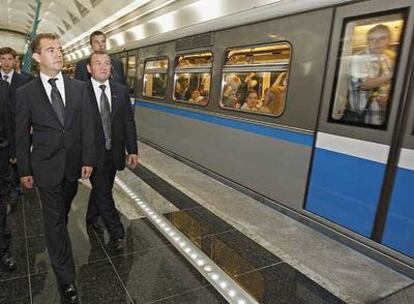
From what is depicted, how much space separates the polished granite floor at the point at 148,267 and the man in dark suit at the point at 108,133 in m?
0.29

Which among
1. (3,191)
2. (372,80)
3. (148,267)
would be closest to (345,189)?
(372,80)

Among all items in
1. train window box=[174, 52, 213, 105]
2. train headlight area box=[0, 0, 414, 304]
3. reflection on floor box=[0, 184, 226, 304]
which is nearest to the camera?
reflection on floor box=[0, 184, 226, 304]

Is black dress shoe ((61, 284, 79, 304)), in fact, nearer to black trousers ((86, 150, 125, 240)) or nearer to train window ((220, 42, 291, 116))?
black trousers ((86, 150, 125, 240))

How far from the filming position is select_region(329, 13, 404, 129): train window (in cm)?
289

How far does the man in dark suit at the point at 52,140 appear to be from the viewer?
2.27 m

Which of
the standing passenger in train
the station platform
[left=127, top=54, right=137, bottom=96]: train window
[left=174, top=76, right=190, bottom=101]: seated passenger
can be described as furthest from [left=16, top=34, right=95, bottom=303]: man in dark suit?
[left=127, top=54, right=137, bottom=96]: train window

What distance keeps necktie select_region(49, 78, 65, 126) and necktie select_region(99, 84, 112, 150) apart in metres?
0.64

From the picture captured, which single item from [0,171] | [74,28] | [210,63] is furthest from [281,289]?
[74,28]

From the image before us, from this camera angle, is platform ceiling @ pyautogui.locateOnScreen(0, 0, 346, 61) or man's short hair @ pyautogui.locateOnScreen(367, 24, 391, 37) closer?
man's short hair @ pyautogui.locateOnScreen(367, 24, 391, 37)

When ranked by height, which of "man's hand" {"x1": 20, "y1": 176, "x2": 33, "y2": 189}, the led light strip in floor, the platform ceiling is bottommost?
the led light strip in floor

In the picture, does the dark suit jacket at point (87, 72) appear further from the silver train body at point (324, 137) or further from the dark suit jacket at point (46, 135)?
the silver train body at point (324, 137)

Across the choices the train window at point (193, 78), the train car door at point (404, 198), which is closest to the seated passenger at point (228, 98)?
the train window at point (193, 78)

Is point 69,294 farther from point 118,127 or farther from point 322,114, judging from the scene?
point 322,114

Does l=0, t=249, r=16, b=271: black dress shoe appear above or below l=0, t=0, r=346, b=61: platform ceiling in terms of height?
below
